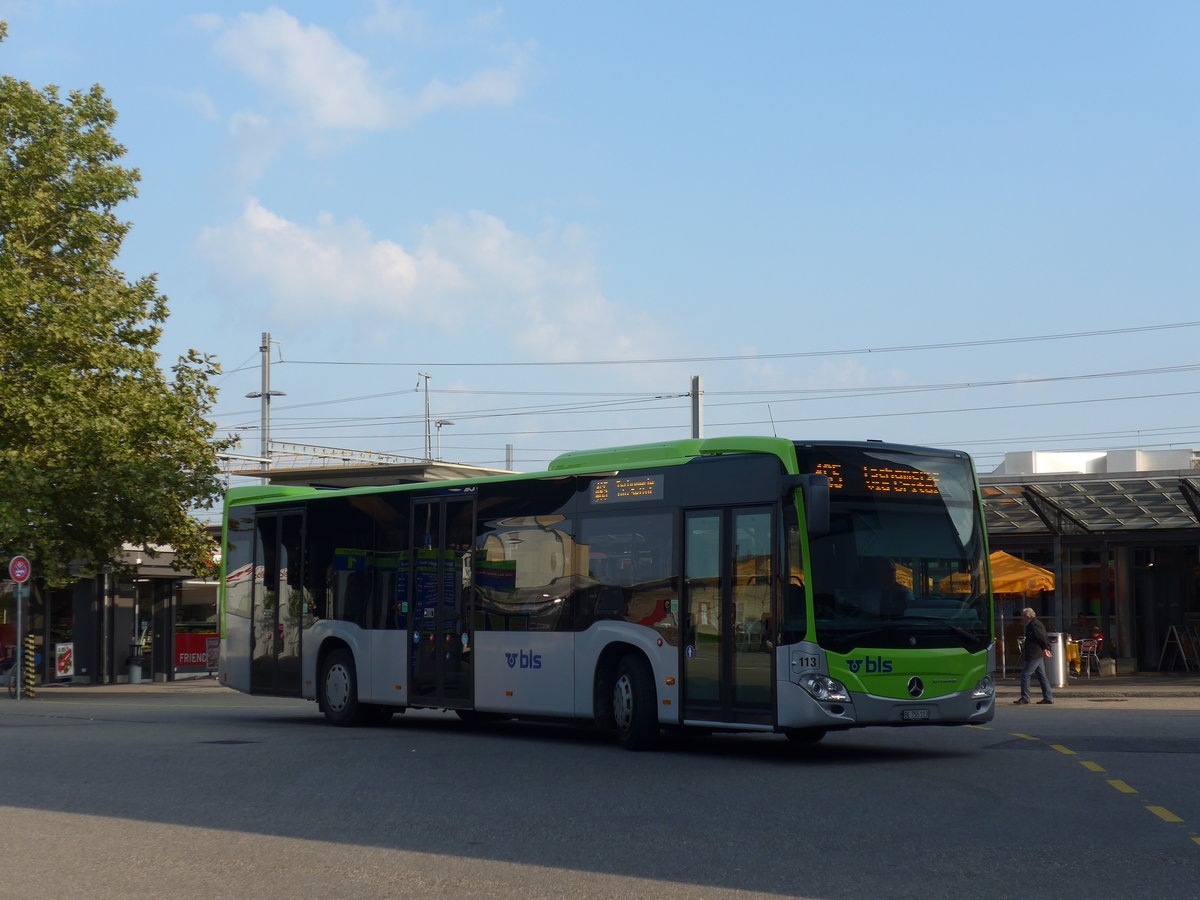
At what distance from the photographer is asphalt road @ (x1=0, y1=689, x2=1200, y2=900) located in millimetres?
8406

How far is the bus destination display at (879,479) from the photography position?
49.5 ft

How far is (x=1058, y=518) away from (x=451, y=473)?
1621 cm

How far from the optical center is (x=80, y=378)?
109 feet

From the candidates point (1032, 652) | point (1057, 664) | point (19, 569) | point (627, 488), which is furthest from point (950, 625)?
point (19, 569)

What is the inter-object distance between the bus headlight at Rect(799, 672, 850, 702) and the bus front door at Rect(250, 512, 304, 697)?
950 cm

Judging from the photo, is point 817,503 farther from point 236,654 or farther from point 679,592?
point 236,654

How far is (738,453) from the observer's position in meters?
15.6

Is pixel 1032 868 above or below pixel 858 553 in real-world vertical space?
below

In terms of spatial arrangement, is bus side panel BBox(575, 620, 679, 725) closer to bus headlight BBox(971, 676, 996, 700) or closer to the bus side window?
the bus side window

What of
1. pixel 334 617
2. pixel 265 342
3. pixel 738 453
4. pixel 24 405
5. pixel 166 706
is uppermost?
pixel 265 342

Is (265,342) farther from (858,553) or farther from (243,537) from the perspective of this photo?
(858,553)

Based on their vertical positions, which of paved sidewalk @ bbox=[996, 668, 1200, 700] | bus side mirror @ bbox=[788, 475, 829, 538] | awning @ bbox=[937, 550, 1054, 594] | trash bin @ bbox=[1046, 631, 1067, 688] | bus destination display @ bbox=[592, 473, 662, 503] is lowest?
paved sidewalk @ bbox=[996, 668, 1200, 700]

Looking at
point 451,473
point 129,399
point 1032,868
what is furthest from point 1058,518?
point 1032,868

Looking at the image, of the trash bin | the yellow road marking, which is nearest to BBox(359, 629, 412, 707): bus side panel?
the yellow road marking
